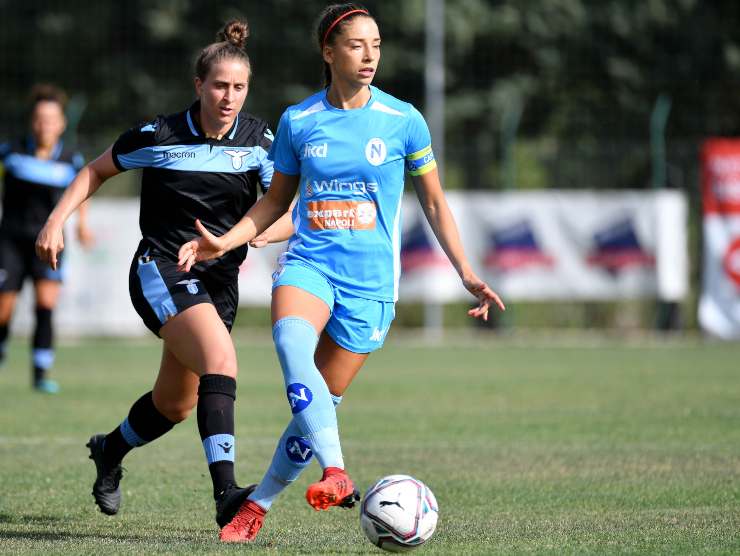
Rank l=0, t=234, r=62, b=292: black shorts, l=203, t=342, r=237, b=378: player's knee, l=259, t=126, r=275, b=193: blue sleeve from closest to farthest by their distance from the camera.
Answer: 1. l=203, t=342, r=237, b=378: player's knee
2. l=259, t=126, r=275, b=193: blue sleeve
3. l=0, t=234, r=62, b=292: black shorts

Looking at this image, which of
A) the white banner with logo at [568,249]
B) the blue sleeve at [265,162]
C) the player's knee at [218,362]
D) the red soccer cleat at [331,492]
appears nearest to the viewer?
the red soccer cleat at [331,492]

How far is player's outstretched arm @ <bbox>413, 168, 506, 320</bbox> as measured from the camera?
5.76 meters

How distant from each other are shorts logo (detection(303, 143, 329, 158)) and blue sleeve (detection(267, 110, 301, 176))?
0.09 meters

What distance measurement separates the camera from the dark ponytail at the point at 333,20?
567cm

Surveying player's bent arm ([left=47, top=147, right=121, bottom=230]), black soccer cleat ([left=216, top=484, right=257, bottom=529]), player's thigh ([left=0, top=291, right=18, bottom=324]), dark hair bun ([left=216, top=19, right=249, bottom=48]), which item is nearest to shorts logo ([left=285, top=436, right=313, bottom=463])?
black soccer cleat ([left=216, top=484, right=257, bottom=529])

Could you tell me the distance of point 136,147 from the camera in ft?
20.3

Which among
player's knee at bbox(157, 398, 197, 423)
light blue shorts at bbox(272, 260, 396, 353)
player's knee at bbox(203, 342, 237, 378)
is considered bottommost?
player's knee at bbox(157, 398, 197, 423)

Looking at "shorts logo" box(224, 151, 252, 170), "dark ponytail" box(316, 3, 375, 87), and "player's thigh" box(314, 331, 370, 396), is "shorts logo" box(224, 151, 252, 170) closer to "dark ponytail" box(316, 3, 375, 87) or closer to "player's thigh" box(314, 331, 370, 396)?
"dark ponytail" box(316, 3, 375, 87)

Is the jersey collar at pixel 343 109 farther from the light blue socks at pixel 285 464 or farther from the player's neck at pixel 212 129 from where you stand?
the light blue socks at pixel 285 464

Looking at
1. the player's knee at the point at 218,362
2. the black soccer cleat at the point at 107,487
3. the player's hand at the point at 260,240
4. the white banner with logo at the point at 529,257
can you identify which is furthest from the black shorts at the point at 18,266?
the player's knee at the point at 218,362

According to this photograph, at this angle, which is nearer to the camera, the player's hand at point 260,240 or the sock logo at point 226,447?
the sock logo at point 226,447

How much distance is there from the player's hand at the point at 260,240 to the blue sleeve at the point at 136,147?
59 cm

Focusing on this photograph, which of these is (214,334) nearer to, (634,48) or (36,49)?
(634,48)

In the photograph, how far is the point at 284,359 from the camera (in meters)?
5.39
